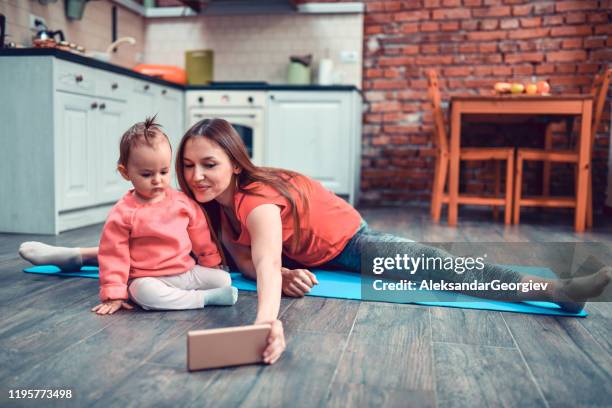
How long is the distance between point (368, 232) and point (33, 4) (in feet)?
9.15

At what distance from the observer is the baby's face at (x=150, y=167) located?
1.45 metres

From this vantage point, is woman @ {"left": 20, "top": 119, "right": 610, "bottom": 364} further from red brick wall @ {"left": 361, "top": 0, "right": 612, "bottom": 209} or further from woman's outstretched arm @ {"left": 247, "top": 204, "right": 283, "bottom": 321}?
red brick wall @ {"left": 361, "top": 0, "right": 612, "bottom": 209}

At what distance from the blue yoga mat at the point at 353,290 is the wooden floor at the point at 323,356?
0.05 metres

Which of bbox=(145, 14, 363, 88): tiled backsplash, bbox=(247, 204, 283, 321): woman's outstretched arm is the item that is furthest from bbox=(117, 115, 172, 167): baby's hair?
bbox=(145, 14, 363, 88): tiled backsplash

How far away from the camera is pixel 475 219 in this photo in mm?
3924

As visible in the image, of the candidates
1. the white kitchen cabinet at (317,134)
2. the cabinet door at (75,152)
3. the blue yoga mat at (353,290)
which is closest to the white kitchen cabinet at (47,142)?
the cabinet door at (75,152)

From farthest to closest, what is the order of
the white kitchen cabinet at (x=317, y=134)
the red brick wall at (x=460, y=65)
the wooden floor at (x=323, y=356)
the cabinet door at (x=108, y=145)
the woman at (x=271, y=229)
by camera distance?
the red brick wall at (x=460, y=65) < the white kitchen cabinet at (x=317, y=134) < the cabinet door at (x=108, y=145) < the woman at (x=271, y=229) < the wooden floor at (x=323, y=356)

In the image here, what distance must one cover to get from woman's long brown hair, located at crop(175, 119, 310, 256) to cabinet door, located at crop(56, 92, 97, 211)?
153cm

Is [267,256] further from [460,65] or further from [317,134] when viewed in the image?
[460,65]

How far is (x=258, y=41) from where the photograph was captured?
493cm

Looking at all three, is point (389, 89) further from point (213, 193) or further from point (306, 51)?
point (213, 193)

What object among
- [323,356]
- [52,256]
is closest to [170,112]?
[52,256]

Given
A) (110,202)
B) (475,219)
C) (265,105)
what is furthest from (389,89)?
(110,202)

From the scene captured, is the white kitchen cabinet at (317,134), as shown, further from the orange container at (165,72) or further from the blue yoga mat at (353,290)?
the blue yoga mat at (353,290)
